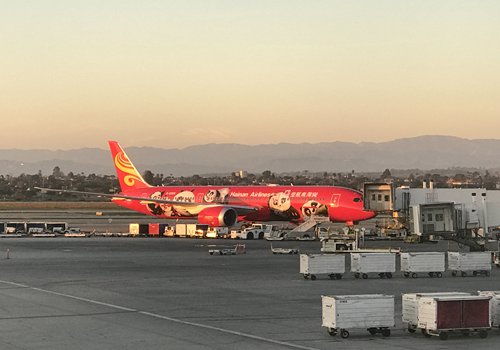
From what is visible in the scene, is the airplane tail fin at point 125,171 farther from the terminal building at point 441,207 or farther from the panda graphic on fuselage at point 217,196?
the terminal building at point 441,207

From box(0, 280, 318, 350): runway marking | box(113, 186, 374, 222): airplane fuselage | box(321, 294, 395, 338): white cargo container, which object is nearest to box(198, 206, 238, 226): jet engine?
box(113, 186, 374, 222): airplane fuselage

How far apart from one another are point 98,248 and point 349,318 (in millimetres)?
54875

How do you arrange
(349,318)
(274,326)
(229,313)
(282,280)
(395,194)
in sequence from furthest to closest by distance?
(395,194) → (282,280) → (229,313) → (274,326) → (349,318)

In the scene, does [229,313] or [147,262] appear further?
[147,262]

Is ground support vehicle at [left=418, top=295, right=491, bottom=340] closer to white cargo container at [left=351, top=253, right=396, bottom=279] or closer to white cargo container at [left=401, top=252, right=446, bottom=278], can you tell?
white cargo container at [left=351, top=253, right=396, bottom=279]

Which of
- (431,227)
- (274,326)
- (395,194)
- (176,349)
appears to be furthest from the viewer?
(395,194)

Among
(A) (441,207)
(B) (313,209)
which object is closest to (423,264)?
(A) (441,207)

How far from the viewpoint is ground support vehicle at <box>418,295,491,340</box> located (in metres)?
32.3

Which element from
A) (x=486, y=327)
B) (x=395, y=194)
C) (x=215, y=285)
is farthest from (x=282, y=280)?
(x=395, y=194)

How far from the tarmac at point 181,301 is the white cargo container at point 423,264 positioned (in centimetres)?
97

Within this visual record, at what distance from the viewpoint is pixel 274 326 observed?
35.6 meters

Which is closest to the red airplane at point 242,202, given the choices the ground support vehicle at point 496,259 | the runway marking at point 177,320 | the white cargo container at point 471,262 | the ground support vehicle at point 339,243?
the ground support vehicle at point 339,243

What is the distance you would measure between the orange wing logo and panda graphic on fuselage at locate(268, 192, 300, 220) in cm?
2404

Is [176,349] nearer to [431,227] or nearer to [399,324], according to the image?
[399,324]
